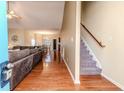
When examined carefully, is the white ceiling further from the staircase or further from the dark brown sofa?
the dark brown sofa

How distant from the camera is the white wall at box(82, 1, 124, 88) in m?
3.45

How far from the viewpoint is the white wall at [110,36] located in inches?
136

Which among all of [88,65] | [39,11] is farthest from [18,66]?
[39,11]

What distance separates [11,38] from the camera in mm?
12680

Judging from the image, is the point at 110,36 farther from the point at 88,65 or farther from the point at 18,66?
the point at 18,66

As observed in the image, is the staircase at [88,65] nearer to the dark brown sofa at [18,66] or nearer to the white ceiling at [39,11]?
the dark brown sofa at [18,66]

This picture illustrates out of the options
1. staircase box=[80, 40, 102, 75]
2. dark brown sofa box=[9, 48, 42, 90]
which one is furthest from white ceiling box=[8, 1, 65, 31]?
dark brown sofa box=[9, 48, 42, 90]

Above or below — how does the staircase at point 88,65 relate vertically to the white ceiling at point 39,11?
below

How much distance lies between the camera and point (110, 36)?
404 cm

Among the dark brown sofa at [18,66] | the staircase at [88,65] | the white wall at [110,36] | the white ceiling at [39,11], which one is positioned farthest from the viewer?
the white ceiling at [39,11]

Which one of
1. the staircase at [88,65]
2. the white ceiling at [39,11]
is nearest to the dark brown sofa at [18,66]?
the staircase at [88,65]

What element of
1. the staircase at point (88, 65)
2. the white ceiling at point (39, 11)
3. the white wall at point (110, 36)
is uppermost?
the white ceiling at point (39, 11)

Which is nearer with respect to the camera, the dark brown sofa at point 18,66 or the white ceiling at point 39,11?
the dark brown sofa at point 18,66

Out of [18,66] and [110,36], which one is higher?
[110,36]
